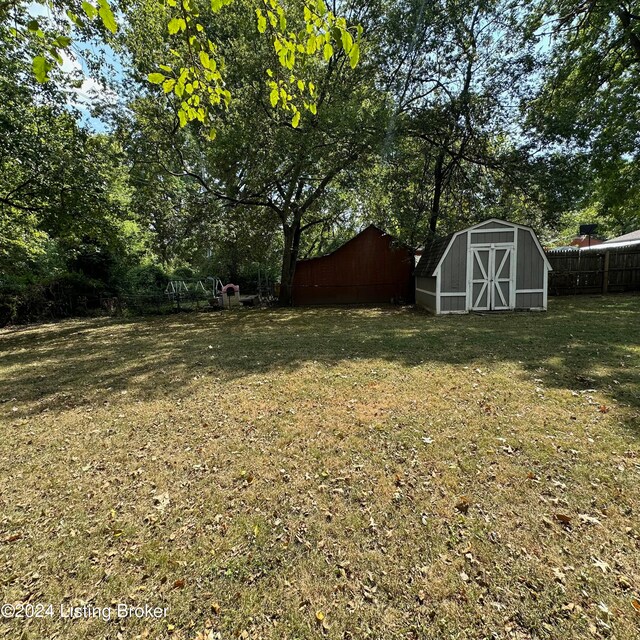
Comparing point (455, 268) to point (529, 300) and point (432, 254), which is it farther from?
point (529, 300)

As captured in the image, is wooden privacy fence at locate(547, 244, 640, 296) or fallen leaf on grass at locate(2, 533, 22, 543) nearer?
fallen leaf on grass at locate(2, 533, 22, 543)

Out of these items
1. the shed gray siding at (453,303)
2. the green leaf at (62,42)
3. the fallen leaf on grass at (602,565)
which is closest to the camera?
the green leaf at (62,42)

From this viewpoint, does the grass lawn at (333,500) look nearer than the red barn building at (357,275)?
Yes

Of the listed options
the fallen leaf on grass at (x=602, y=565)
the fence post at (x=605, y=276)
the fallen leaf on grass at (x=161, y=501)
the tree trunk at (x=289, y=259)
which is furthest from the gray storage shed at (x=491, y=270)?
the fallen leaf on grass at (x=161, y=501)

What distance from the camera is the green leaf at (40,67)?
5.22ft

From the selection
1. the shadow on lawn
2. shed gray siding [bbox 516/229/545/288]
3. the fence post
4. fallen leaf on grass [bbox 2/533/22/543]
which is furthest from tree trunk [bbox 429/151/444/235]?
fallen leaf on grass [bbox 2/533/22/543]

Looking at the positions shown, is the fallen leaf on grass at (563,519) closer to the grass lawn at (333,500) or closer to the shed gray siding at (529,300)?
the grass lawn at (333,500)

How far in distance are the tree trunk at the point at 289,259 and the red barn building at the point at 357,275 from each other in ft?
1.47

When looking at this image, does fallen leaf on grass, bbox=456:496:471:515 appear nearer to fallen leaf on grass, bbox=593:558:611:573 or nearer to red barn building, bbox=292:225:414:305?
fallen leaf on grass, bbox=593:558:611:573

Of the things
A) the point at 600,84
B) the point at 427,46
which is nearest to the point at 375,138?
the point at 427,46

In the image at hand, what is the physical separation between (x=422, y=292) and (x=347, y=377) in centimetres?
864

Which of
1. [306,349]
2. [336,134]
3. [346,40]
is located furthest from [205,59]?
[336,134]

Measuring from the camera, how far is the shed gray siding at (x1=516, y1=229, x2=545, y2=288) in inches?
407

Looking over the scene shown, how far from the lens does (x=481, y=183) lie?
515 inches
